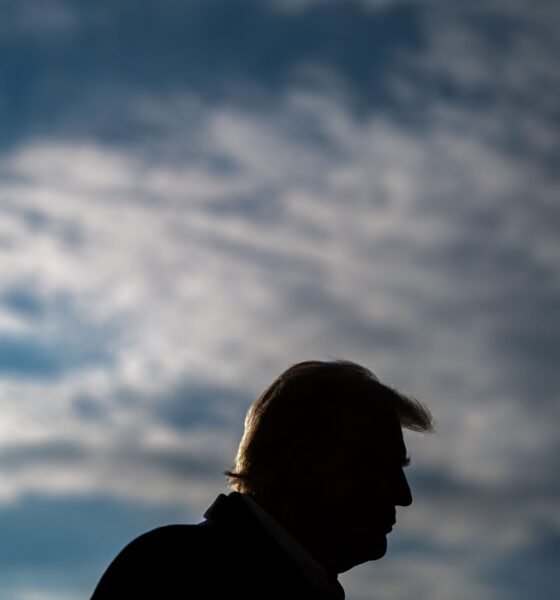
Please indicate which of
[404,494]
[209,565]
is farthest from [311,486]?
[209,565]

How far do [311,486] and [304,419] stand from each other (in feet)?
0.95

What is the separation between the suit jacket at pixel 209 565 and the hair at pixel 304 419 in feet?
1.13

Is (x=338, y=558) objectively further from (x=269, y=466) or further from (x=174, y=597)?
(x=174, y=597)

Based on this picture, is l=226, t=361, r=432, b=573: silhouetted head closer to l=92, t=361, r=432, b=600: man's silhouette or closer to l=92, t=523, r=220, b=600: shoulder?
l=92, t=361, r=432, b=600: man's silhouette

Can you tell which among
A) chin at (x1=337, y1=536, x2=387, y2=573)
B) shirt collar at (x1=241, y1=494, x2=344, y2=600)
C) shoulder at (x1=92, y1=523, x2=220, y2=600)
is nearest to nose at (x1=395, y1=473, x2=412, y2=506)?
chin at (x1=337, y1=536, x2=387, y2=573)

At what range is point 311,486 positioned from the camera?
13.1ft

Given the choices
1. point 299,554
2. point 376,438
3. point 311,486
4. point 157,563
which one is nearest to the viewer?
point 157,563

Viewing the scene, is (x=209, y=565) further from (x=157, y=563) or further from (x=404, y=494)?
(x=404, y=494)

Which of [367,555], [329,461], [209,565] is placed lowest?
[209,565]

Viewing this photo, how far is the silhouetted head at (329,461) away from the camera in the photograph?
13.0 ft

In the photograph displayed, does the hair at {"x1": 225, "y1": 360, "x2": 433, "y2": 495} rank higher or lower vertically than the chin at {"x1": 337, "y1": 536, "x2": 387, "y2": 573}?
higher

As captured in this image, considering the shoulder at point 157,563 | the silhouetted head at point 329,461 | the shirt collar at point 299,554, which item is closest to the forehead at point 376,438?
the silhouetted head at point 329,461

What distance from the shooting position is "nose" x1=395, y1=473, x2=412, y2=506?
4133 mm

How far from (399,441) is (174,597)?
4.46ft
